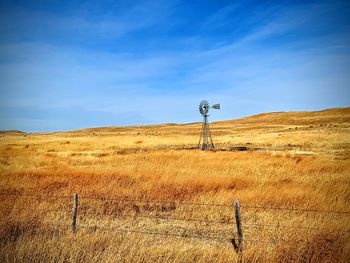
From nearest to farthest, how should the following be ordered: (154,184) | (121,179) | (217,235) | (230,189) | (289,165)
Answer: (217,235) < (230,189) < (154,184) < (121,179) < (289,165)

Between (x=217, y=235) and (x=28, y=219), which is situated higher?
(x=28, y=219)

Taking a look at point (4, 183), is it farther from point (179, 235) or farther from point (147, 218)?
point (179, 235)

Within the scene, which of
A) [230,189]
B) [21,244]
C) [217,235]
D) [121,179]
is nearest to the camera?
[21,244]

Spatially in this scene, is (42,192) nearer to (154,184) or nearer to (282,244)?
(154,184)

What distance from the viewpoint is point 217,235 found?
826 cm

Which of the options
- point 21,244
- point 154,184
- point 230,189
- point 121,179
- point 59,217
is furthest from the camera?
point 121,179

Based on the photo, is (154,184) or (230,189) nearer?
(230,189)

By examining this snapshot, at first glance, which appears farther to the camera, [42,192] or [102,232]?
[42,192]

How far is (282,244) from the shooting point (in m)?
6.82

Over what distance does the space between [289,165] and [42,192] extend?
1385 cm

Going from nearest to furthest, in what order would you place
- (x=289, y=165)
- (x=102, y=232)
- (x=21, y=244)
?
(x=21, y=244) < (x=102, y=232) < (x=289, y=165)

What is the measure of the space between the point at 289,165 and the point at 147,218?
39.1 ft

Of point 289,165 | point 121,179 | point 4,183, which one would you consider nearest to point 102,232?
point 121,179

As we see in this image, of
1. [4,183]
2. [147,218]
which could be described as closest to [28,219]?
[147,218]
